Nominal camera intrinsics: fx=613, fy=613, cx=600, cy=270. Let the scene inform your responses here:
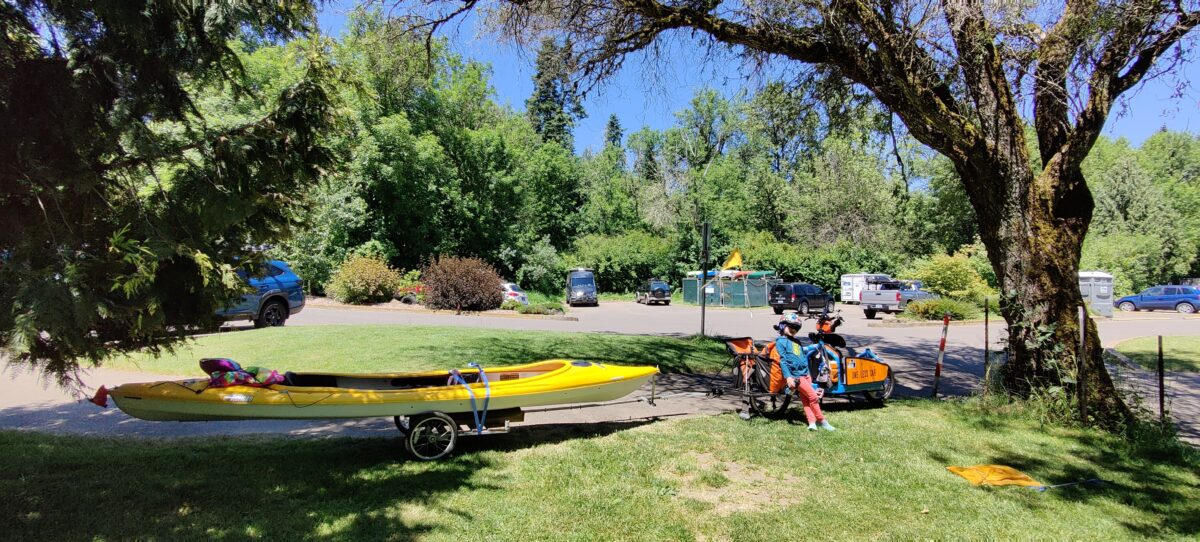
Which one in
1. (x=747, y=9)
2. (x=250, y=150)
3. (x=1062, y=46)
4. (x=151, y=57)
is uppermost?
(x=747, y=9)

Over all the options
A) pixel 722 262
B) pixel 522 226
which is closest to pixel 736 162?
pixel 722 262

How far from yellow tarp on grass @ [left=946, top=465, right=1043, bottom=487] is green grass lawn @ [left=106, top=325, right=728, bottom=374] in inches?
217

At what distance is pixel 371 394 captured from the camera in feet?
17.6

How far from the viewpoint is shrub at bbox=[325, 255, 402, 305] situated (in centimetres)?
2392

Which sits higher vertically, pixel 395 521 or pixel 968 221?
pixel 968 221

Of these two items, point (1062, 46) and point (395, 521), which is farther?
point (1062, 46)

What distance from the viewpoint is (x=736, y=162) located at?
57.0 m

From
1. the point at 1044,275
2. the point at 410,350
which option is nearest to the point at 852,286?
the point at 1044,275

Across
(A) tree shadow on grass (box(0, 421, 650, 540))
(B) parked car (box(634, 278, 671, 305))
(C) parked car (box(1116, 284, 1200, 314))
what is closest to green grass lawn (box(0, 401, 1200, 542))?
(A) tree shadow on grass (box(0, 421, 650, 540))

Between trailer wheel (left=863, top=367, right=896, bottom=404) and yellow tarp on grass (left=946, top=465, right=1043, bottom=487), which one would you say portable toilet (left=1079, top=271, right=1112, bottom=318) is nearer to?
trailer wheel (left=863, top=367, right=896, bottom=404)

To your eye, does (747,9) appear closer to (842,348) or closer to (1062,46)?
(1062,46)

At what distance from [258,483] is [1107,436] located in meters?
8.46

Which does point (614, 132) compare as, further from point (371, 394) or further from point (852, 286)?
point (371, 394)

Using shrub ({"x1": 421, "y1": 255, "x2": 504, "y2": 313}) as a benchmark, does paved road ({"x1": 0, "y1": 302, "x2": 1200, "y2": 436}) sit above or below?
below
